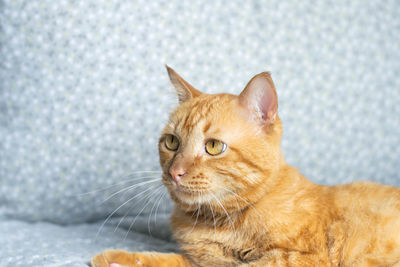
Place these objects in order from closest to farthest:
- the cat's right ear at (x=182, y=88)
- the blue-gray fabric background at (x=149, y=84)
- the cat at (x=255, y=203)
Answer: the cat at (x=255, y=203) → the cat's right ear at (x=182, y=88) → the blue-gray fabric background at (x=149, y=84)

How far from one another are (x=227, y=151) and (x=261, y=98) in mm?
243

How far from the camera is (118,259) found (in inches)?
63.1

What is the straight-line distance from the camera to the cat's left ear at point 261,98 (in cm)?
157

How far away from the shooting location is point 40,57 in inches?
90.7

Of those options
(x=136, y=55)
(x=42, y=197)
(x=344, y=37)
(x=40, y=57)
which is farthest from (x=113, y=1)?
(x=344, y=37)

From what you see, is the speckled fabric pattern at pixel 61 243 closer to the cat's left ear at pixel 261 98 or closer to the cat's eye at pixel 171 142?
the cat's eye at pixel 171 142

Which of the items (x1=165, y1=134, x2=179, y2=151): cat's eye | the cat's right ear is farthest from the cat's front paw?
the cat's right ear

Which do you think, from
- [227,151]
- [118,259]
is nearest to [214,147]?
[227,151]

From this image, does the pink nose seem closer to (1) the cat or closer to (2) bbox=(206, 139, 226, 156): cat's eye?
(1) the cat

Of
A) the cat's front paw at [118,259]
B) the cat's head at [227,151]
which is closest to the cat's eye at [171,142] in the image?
the cat's head at [227,151]

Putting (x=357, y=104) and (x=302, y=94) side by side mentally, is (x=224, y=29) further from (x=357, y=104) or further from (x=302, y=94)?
(x=357, y=104)

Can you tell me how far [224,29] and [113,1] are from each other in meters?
0.67

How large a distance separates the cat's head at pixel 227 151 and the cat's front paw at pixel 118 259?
267 mm

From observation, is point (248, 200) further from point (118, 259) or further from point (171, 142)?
point (118, 259)
